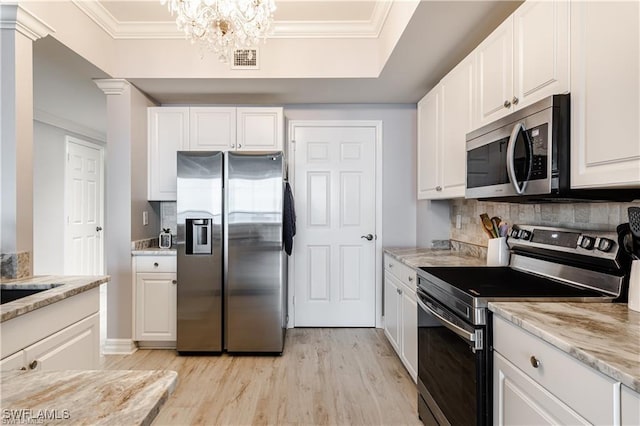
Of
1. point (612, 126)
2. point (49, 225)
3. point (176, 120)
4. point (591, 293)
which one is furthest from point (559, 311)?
point (49, 225)

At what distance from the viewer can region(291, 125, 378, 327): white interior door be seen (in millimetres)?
3590

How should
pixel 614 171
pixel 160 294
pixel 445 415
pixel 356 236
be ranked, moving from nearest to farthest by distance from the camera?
pixel 614 171
pixel 445 415
pixel 160 294
pixel 356 236

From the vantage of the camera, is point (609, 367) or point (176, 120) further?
point (176, 120)

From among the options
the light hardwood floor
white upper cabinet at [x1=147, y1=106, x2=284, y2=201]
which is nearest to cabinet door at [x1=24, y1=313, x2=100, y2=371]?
the light hardwood floor

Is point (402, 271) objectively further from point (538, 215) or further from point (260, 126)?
point (260, 126)

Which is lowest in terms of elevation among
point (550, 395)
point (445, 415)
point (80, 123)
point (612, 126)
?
point (445, 415)

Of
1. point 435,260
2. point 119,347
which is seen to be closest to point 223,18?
point 435,260

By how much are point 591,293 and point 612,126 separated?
0.67m

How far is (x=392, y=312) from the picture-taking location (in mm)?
2920

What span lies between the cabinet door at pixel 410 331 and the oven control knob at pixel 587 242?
100 cm

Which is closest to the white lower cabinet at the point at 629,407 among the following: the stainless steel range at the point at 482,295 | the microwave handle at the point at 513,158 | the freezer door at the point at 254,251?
the stainless steel range at the point at 482,295

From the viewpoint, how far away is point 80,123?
4.66 meters

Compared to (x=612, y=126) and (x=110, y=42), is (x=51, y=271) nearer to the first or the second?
(x=110, y=42)

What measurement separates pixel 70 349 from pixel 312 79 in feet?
8.07
